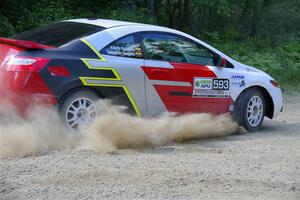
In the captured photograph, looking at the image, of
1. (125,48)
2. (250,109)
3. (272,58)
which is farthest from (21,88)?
(272,58)

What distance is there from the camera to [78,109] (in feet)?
24.1

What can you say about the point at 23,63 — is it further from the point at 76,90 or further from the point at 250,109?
the point at 250,109

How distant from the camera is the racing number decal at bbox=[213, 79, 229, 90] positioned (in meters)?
8.66

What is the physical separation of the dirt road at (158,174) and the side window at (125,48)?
135 centimetres

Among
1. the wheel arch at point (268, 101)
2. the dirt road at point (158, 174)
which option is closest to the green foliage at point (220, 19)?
the wheel arch at point (268, 101)

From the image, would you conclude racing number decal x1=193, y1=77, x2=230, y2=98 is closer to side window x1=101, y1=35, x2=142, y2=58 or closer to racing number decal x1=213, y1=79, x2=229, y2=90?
racing number decal x1=213, y1=79, x2=229, y2=90

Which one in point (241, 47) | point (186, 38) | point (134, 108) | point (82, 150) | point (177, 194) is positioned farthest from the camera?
point (241, 47)

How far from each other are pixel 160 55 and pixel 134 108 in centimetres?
90

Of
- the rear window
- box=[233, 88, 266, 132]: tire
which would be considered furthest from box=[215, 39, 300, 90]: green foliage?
the rear window

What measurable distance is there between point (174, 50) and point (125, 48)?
861 mm

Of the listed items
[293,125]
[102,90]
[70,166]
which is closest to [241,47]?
[293,125]

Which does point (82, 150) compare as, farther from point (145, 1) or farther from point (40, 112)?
point (145, 1)

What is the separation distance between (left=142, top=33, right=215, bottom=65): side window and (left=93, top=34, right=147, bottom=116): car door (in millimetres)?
218

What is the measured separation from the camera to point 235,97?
8.97 m
